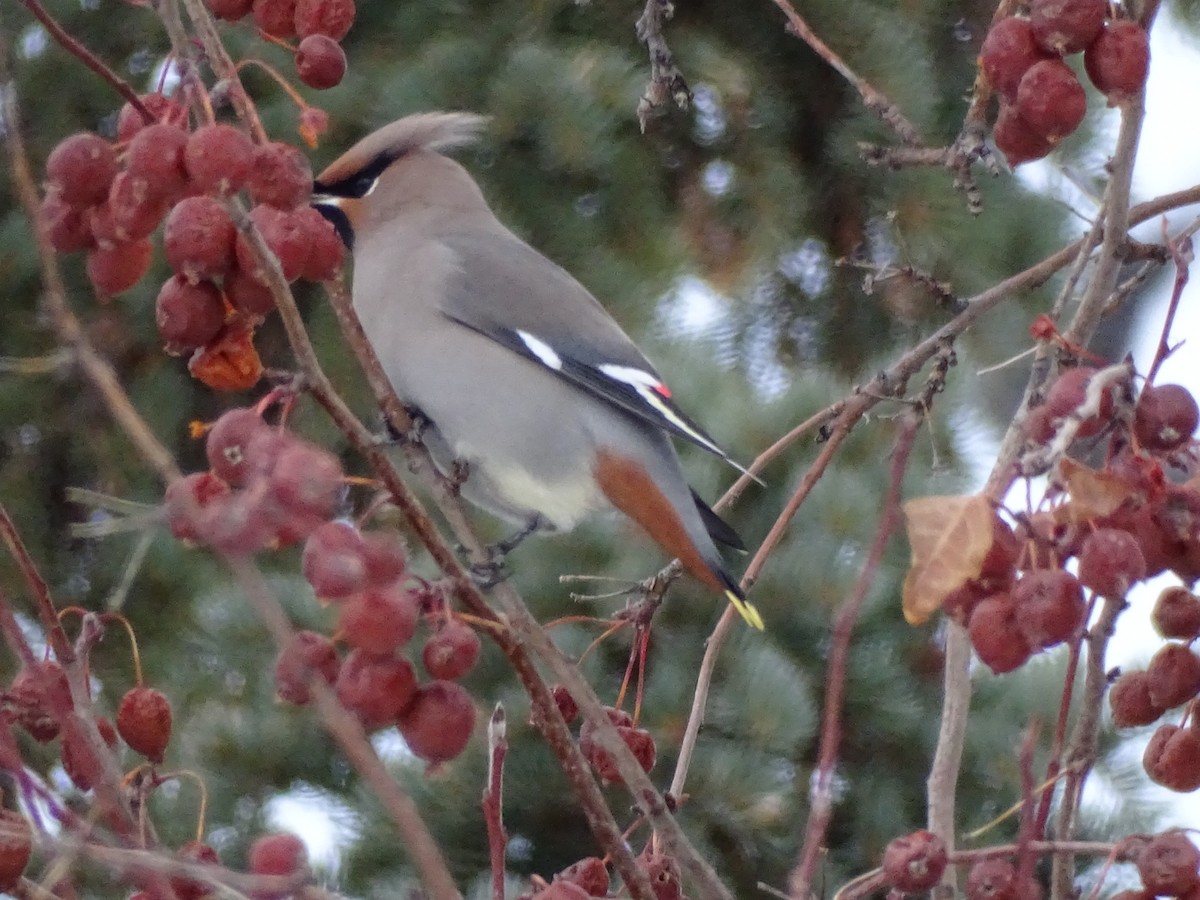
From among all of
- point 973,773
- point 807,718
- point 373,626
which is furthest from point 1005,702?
point 373,626

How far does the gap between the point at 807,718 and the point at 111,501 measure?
1.54 m

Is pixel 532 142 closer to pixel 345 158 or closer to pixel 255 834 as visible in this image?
pixel 345 158

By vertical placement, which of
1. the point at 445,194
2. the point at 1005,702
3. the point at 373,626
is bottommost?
the point at 1005,702

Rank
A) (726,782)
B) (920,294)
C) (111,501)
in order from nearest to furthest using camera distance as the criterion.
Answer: (111,501) < (726,782) < (920,294)

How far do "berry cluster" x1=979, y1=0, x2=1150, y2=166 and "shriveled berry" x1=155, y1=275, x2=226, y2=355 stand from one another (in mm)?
555

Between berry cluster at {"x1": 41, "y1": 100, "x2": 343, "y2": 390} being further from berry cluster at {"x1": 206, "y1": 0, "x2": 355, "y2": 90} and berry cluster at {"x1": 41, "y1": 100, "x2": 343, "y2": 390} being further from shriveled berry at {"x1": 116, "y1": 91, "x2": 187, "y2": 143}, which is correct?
berry cluster at {"x1": 206, "y1": 0, "x2": 355, "y2": 90}

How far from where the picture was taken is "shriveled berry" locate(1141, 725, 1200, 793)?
1.11 metres

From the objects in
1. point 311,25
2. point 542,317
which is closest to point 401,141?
point 542,317

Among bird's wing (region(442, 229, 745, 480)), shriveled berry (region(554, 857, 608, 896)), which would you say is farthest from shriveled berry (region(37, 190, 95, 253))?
bird's wing (region(442, 229, 745, 480))

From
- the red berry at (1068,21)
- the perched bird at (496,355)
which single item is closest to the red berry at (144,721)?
the red berry at (1068,21)

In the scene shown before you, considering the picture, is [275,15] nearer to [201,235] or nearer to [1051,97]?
[201,235]

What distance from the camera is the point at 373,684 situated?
1.05 m

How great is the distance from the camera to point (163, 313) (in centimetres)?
103

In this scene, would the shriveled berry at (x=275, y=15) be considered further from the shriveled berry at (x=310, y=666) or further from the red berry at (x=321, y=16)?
the shriveled berry at (x=310, y=666)
